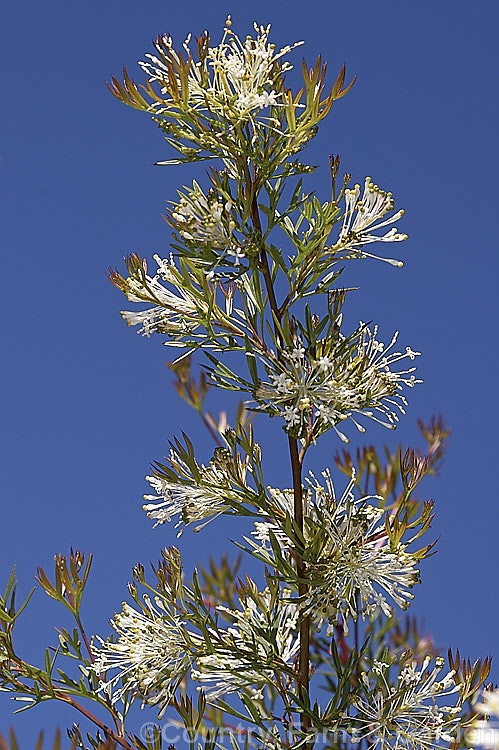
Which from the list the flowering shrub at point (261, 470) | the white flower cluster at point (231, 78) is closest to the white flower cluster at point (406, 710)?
the flowering shrub at point (261, 470)

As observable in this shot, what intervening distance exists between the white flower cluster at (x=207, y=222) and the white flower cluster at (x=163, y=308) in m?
0.12

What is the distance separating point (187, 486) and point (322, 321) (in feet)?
1.65

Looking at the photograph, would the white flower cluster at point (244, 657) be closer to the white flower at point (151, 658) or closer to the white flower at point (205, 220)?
the white flower at point (151, 658)

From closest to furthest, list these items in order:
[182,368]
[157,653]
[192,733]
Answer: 1. [192,733]
2. [157,653]
3. [182,368]

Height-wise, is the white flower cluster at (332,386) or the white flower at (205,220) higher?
the white flower at (205,220)

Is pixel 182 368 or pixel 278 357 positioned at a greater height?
pixel 182 368

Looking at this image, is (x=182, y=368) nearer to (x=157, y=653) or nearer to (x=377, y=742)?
(x=157, y=653)

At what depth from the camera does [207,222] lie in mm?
1845

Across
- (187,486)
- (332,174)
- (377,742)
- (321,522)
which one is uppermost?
(332,174)

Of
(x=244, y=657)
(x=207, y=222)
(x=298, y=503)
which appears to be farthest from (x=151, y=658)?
(x=207, y=222)

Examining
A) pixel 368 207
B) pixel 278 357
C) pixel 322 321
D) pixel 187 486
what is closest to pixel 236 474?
pixel 187 486

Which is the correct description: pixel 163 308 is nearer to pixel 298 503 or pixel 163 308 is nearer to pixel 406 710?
pixel 298 503

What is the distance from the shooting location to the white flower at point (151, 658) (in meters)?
1.96

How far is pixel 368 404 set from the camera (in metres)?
1.91
